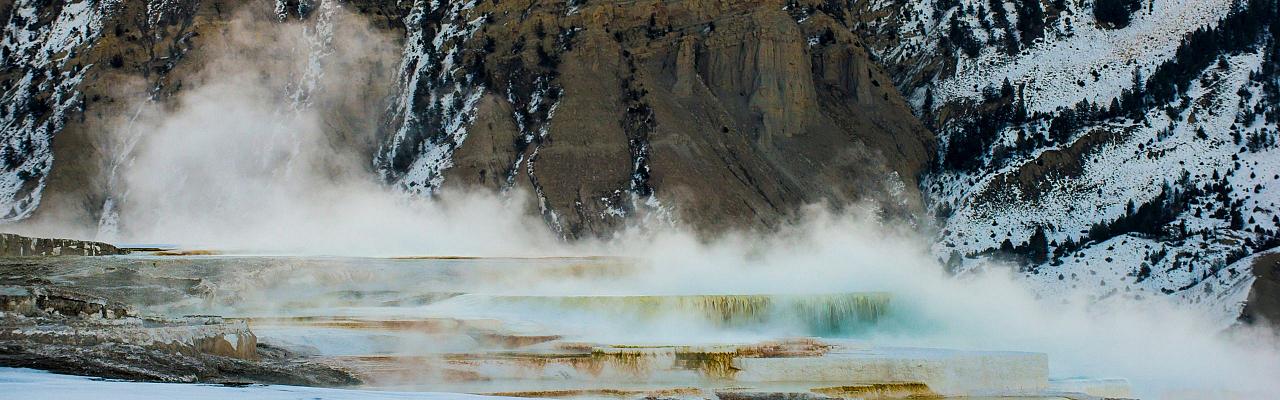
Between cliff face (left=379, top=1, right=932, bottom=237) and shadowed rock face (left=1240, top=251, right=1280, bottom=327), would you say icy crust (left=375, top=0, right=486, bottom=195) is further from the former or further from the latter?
shadowed rock face (left=1240, top=251, right=1280, bottom=327)

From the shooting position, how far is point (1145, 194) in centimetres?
→ 5838

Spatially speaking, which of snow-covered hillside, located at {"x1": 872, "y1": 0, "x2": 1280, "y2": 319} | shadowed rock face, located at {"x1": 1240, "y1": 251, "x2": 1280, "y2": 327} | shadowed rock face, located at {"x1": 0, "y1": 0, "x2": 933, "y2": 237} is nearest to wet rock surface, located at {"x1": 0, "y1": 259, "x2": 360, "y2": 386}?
shadowed rock face, located at {"x1": 1240, "y1": 251, "x2": 1280, "y2": 327}

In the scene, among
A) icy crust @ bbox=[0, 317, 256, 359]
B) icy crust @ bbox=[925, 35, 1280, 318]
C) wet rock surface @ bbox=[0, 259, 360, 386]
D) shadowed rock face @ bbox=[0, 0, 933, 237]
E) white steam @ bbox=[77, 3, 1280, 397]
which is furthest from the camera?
shadowed rock face @ bbox=[0, 0, 933, 237]

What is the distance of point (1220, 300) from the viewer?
43625 mm

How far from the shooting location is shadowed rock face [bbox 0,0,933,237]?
6216 centimetres

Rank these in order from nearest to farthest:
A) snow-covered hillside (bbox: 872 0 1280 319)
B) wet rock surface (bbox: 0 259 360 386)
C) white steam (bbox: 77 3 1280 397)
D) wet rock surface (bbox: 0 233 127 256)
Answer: wet rock surface (bbox: 0 259 360 386), wet rock surface (bbox: 0 233 127 256), white steam (bbox: 77 3 1280 397), snow-covered hillside (bbox: 872 0 1280 319)

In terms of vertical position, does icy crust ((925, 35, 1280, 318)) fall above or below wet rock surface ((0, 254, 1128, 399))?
above

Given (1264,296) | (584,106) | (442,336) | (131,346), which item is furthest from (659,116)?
(131,346)

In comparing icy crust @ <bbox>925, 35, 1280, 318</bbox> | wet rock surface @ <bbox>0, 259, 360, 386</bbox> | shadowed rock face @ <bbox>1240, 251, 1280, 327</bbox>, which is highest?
icy crust @ <bbox>925, 35, 1280, 318</bbox>

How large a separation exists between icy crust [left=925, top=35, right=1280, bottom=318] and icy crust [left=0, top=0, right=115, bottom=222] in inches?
1394

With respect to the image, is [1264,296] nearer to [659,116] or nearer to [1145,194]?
[1145,194]

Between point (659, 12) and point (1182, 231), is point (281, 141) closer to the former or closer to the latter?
point (659, 12)

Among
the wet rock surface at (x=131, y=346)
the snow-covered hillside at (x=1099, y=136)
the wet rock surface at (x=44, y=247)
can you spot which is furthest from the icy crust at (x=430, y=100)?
the wet rock surface at (x=131, y=346)

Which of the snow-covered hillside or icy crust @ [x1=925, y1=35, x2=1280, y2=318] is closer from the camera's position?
icy crust @ [x1=925, y1=35, x2=1280, y2=318]
